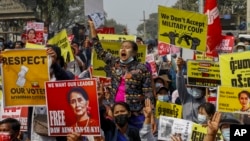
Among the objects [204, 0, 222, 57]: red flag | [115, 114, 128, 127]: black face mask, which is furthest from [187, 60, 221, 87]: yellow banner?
[115, 114, 128, 127]: black face mask

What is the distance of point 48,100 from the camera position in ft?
19.9

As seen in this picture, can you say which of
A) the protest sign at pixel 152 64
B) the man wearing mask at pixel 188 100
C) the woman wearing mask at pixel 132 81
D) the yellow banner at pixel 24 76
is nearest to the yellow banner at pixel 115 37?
the protest sign at pixel 152 64

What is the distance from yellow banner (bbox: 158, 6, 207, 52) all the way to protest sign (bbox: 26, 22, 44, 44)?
4.67 m

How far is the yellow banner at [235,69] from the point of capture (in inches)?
317

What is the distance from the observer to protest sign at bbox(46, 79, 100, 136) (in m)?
5.89

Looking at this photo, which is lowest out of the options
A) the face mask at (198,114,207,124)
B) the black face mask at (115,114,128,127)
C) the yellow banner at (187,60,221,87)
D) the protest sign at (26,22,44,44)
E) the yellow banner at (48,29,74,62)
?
the face mask at (198,114,207,124)

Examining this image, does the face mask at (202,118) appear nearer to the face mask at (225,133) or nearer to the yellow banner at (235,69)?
the face mask at (225,133)

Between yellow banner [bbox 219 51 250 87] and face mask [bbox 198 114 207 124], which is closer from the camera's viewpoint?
face mask [bbox 198 114 207 124]

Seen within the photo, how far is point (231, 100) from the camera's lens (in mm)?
7262

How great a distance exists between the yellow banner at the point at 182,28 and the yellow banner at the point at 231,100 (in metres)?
2.59

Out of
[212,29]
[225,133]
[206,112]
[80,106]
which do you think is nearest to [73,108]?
[80,106]

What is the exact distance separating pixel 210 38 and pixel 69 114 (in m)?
6.22

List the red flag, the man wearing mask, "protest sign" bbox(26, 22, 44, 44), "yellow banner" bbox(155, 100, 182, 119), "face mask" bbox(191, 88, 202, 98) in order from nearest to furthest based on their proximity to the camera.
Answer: the man wearing mask, "yellow banner" bbox(155, 100, 182, 119), "face mask" bbox(191, 88, 202, 98), the red flag, "protest sign" bbox(26, 22, 44, 44)

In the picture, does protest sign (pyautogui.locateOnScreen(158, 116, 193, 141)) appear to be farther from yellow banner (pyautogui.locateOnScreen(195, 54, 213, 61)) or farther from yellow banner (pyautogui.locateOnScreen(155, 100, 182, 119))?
yellow banner (pyautogui.locateOnScreen(195, 54, 213, 61))
